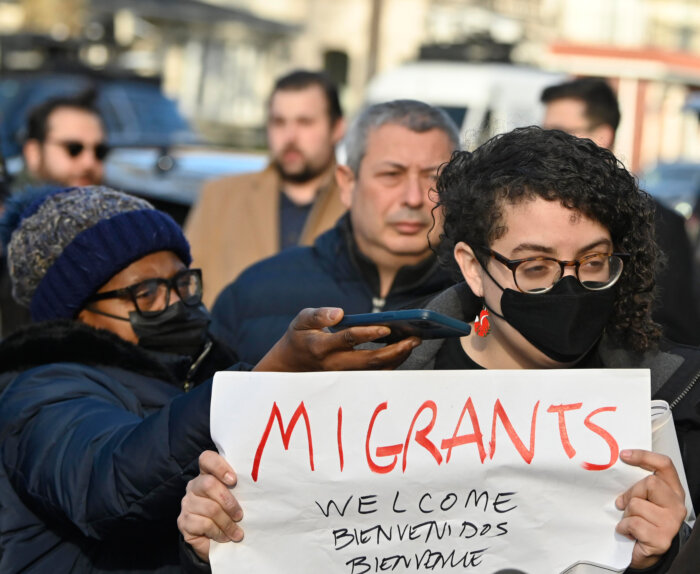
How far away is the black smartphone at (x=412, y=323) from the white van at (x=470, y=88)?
1284cm

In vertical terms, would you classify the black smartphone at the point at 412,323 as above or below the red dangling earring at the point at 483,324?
above

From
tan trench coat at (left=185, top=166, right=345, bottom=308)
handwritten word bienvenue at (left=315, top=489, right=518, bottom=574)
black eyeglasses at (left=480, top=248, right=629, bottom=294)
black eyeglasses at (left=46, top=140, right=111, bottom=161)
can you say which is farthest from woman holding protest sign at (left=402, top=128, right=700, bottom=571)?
black eyeglasses at (left=46, top=140, right=111, bottom=161)

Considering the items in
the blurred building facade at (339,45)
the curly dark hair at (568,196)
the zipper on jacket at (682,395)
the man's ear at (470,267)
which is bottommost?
the blurred building facade at (339,45)

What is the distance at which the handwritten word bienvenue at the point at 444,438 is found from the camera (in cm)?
230

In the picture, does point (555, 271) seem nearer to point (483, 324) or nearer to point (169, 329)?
point (483, 324)

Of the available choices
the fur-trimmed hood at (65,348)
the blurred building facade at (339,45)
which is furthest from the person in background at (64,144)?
the blurred building facade at (339,45)

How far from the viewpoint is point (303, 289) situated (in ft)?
13.9

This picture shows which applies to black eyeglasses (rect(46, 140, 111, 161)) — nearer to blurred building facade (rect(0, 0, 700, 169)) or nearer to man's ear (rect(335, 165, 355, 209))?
man's ear (rect(335, 165, 355, 209))

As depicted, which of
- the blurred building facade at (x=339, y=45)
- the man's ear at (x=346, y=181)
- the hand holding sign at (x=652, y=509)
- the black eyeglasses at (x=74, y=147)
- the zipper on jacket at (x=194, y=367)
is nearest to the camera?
the hand holding sign at (x=652, y=509)

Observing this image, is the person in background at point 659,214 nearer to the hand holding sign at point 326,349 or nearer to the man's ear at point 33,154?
the hand holding sign at point 326,349

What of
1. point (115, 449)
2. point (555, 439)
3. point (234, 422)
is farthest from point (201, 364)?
point (555, 439)

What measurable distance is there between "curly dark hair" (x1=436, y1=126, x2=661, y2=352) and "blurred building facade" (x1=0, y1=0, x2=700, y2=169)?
2469 centimetres

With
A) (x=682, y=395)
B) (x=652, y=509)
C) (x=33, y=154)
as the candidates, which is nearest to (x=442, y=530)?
(x=652, y=509)

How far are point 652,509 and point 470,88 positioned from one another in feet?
44.7
